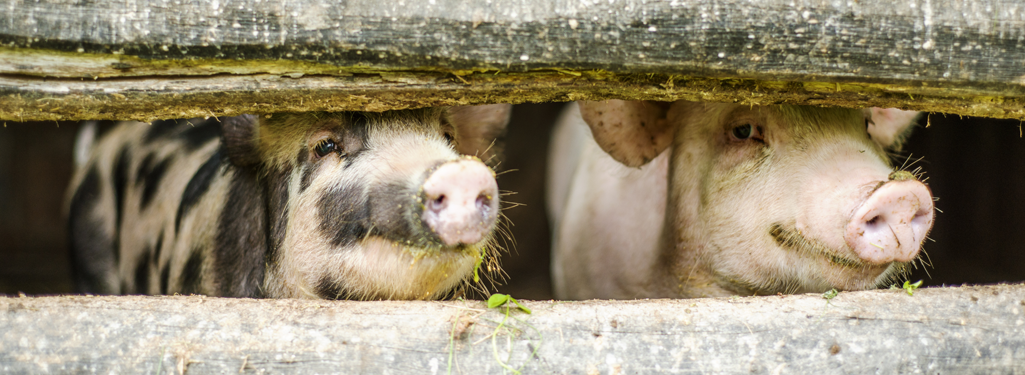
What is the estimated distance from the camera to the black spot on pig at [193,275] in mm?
2861

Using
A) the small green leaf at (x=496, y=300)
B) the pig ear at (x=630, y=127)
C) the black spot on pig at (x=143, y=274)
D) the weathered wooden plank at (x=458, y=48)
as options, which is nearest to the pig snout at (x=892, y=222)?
the weathered wooden plank at (x=458, y=48)

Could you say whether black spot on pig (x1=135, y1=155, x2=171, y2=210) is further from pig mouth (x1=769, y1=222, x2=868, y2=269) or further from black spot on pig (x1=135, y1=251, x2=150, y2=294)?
pig mouth (x1=769, y1=222, x2=868, y2=269)

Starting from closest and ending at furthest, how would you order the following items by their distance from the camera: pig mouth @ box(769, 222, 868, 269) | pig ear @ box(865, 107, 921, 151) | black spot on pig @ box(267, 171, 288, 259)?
1. pig mouth @ box(769, 222, 868, 269)
2. black spot on pig @ box(267, 171, 288, 259)
3. pig ear @ box(865, 107, 921, 151)

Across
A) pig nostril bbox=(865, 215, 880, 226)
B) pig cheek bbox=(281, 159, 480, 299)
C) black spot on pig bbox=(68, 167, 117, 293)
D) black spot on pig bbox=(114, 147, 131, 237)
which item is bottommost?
black spot on pig bbox=(68, 167, 117, 293)

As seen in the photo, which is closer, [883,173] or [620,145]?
[883,173]

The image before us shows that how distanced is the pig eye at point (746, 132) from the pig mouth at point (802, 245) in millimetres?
358

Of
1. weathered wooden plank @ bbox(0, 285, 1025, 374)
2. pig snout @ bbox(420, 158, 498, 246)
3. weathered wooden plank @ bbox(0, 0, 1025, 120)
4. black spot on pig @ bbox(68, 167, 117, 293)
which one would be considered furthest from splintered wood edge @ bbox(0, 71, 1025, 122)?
black spot on pig @ bbox(68, 167, 117, 293)

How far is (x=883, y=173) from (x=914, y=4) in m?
0.69

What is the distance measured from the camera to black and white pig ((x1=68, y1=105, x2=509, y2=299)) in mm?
1894

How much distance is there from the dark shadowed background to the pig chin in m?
1.55

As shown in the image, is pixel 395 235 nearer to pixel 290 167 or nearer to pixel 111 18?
pixel 290 167

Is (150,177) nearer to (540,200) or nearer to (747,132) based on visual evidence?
(747,132)

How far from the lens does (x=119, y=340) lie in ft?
5.70

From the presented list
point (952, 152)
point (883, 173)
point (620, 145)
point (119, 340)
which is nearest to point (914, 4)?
point (883, 173)
